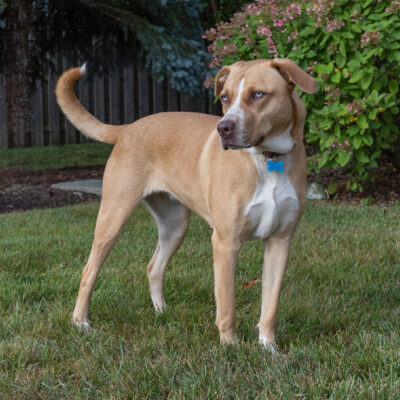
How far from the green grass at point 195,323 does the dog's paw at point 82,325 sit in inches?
2.2

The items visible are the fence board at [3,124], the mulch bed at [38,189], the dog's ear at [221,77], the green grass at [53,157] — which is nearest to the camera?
the dog's ear at [221,77]

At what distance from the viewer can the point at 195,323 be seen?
3361 millimetres

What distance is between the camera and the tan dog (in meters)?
2.86

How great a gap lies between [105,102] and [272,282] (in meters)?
10.3

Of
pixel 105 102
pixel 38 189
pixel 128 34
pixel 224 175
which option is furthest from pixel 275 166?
pixel 105 102

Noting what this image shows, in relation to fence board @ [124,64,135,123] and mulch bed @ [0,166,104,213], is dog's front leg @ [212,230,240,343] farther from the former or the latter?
fence board @ [124,64,135,123]

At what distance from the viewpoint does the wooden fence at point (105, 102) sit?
12.3m

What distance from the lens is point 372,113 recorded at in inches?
225

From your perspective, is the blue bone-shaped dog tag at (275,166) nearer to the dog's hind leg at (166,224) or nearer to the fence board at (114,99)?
the dog's hind leg at (166,224)

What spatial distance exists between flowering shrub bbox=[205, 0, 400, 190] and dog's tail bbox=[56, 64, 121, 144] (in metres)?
2.77

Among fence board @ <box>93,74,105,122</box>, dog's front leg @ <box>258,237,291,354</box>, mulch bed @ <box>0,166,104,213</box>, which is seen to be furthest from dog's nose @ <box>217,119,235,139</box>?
fence board @ <box>93,74,105,122</box>

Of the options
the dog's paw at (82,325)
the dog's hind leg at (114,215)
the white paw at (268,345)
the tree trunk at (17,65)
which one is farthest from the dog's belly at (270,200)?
the tree trunk at (17,65)

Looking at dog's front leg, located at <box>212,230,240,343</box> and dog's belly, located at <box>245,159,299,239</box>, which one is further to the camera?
dog's front leg, located at <box>212,230,240,343</box>

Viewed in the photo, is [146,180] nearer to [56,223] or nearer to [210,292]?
[210,292]
